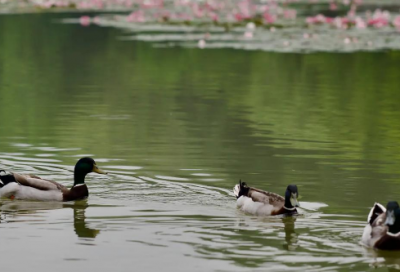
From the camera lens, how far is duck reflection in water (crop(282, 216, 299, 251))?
9836 millimetres

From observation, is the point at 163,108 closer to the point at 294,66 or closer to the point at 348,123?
the point at 348,123

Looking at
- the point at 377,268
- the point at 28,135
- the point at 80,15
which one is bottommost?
the point at 377,268

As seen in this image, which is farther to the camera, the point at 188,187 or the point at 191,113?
the point at 191,113

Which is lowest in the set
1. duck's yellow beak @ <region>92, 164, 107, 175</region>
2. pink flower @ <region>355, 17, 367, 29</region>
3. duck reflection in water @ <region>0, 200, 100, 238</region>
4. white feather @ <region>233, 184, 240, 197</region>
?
duck reflection in water @ <region>0, 200, 100, 238</region>

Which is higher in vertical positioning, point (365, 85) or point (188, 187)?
point (365, 85)

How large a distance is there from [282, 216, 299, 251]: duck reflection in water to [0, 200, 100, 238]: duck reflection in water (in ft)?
5.89

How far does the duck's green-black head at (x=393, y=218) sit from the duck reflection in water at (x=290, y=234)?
833 millimetres

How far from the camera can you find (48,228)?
34.8ft

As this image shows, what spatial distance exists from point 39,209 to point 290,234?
286 cm

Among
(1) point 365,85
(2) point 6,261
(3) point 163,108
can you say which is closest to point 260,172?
(2) point 6,261

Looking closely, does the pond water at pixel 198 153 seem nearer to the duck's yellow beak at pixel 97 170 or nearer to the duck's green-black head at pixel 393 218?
the duck's yellow beak at pixel 97 170

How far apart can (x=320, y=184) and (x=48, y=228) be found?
3666 mm

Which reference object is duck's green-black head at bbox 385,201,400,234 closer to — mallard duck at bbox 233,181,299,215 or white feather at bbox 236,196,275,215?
mallard duck at bbox 233,181,299,215

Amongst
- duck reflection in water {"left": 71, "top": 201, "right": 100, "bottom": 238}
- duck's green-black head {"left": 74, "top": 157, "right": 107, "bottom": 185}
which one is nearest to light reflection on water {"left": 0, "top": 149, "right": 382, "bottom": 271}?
duck reflection in water {"left": 71, "top": 201, "right": 100, "bottom": 238}
